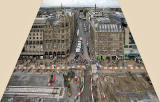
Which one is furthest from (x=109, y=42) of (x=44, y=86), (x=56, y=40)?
(x=44, y=86)

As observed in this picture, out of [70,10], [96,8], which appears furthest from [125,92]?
[70,10]

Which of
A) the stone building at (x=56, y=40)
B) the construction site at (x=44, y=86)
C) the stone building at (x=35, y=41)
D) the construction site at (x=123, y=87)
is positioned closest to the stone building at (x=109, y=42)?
the construction site at (x=123, y=87)

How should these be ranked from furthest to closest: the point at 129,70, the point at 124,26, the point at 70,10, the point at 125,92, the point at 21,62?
the point at 70,10 → the point at 124,26 → the point at 21,62 → the point at 129,70 → the point at 125,92

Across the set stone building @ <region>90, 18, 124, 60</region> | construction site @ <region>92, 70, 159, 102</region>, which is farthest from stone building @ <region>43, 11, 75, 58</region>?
construction site @ <region>92, 70, 159, 102</region>

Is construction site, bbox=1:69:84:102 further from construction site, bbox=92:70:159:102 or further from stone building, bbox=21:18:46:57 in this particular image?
stone building, bbox=21:18:46:57

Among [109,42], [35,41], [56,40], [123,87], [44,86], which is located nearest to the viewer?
[123,87]

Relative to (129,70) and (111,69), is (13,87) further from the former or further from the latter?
(129,70)

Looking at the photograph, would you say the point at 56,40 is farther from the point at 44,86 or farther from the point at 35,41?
the point at 44,86
